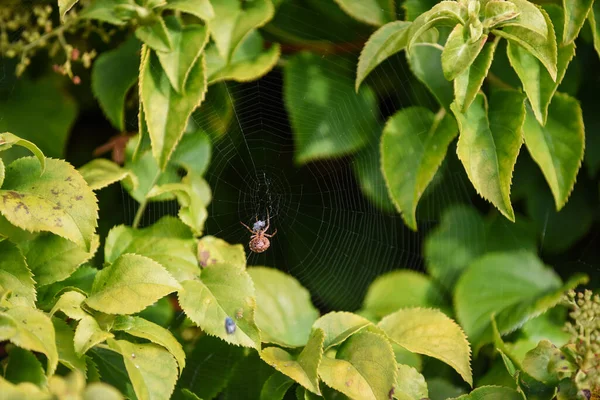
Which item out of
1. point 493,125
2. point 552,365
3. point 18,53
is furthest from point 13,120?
point 552,365

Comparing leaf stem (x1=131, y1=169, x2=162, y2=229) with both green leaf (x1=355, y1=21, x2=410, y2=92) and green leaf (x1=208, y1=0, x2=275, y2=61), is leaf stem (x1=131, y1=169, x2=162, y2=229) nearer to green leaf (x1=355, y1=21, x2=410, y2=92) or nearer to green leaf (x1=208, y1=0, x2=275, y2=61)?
green leaf (x1=208, y1=0, x2=275, y2=61)

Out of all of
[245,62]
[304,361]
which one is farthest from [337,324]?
[245,62]

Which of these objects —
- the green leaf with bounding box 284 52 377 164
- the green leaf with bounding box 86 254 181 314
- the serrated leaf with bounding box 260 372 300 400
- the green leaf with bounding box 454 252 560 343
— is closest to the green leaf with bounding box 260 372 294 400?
the serrated leaf with bounding box 260 372 300 400

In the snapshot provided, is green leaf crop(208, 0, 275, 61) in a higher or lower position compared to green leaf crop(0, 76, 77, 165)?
higher

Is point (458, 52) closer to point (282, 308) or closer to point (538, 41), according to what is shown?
point (538, 41)

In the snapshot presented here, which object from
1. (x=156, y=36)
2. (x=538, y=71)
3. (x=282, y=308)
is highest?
(x=156, y=36)

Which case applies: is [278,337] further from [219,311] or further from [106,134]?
[106,134]

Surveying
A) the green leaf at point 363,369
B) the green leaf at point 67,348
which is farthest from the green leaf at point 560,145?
the green leaf at point 67,348

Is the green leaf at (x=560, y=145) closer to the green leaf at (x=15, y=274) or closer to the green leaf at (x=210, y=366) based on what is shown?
the green leaf at (x=210, y=366)
